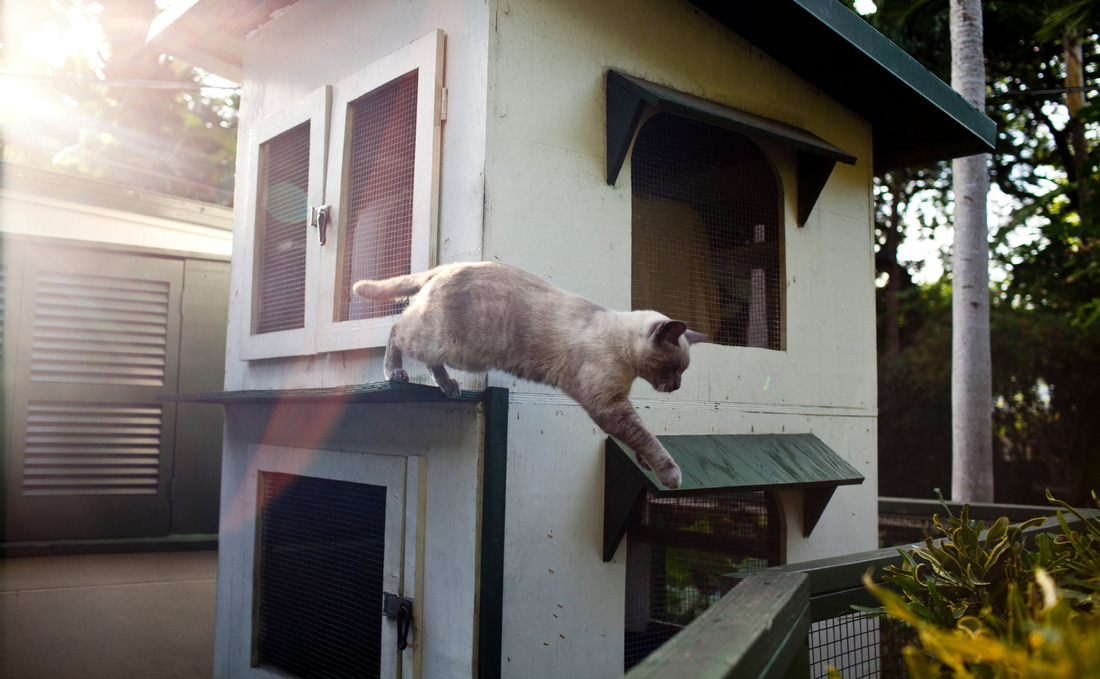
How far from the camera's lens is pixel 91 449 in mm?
6637

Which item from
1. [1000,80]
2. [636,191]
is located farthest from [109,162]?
[1000,80]

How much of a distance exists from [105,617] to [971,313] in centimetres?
700

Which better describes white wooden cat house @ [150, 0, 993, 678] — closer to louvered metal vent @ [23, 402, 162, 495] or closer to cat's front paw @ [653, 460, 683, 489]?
cat's front paw @ [653, 460, 683, 489]

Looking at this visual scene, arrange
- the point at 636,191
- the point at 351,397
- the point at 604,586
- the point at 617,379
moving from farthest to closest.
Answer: the point at 636,191, the point at 604,586, the point at 351,397, the point at 617,379

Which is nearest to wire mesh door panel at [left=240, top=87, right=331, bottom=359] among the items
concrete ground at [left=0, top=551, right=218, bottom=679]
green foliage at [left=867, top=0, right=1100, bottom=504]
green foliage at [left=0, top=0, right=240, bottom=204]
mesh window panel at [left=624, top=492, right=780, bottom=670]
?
concrete ground at [left=0, top=551, right=218, bottom=679]

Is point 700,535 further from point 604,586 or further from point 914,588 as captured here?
point 914,588

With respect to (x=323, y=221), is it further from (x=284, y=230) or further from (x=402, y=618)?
(x=402, y=618)

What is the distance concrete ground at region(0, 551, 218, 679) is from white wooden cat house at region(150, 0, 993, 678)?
0.54m

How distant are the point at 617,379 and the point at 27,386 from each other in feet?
20.0

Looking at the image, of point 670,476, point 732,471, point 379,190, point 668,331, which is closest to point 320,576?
point 379,190

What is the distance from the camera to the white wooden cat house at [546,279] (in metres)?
3.28

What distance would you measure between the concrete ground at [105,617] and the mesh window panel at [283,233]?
219 centimetres

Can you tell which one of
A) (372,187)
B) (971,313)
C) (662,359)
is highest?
(372,187)

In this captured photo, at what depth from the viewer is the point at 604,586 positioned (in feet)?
11.4
